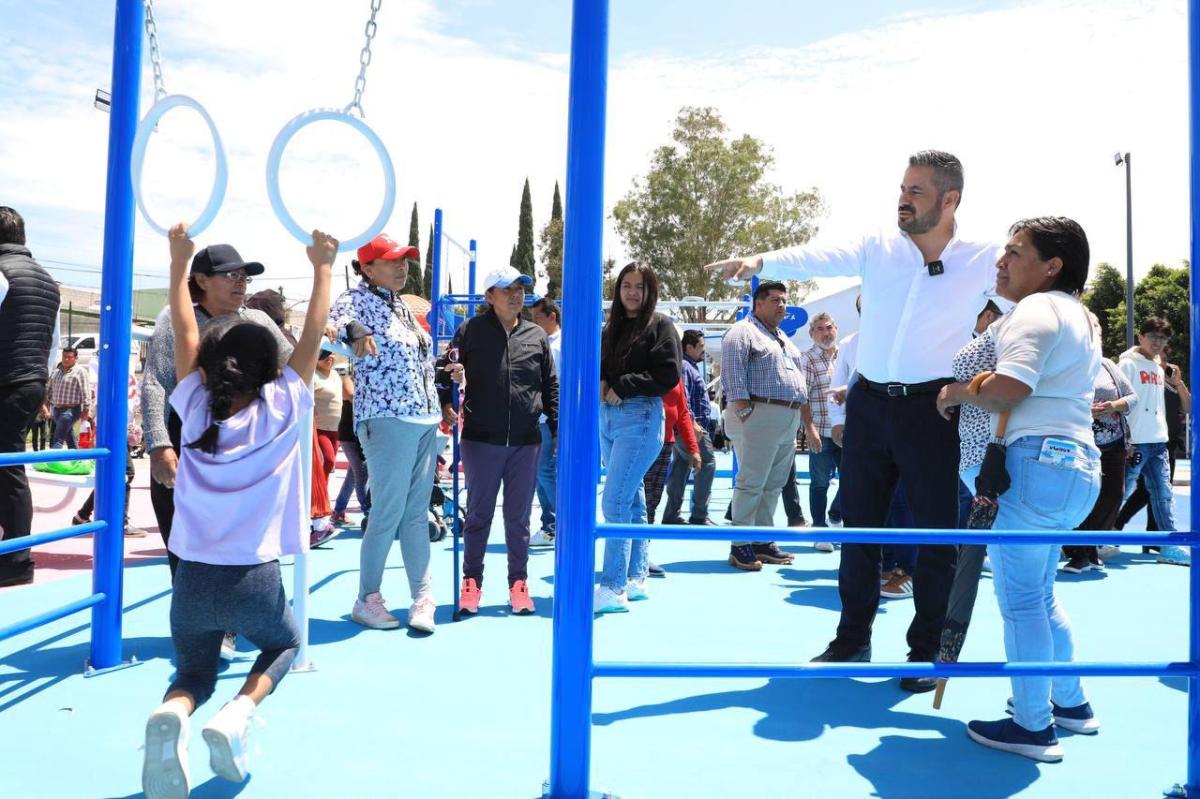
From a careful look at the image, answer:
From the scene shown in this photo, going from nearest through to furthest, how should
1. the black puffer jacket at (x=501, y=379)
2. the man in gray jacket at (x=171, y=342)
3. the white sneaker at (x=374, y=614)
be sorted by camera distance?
the man in gray jacket at (x=171, y=342) < the white sneaker at (x=374, y=614) < the black puffer jacket at (x=501, y=379)

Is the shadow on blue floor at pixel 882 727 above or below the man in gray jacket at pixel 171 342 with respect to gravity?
below

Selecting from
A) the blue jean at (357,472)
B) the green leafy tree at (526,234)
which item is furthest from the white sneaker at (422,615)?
the green leafy tree at (526,234)

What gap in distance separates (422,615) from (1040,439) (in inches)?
111

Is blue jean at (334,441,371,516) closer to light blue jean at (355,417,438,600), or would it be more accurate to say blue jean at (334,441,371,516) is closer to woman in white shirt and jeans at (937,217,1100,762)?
light blue jean at (355,417,438,600)

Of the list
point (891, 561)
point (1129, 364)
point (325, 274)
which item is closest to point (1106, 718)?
point (891, 561)

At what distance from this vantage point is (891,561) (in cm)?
604

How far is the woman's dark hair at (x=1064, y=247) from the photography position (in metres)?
2.98

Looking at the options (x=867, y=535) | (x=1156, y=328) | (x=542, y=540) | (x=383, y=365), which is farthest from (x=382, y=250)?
(x=1156, y=328)

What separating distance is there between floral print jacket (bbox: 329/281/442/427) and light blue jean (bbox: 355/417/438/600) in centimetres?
8

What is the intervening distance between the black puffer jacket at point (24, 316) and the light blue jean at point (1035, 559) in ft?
15.8

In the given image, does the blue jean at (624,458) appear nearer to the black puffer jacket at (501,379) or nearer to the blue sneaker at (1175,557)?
the black puffer jacket at (501,379)

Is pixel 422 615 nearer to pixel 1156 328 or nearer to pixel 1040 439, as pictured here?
pixel 1040 439

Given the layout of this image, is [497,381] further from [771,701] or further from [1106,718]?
[1106,718]

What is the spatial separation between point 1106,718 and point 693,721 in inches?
58.8
